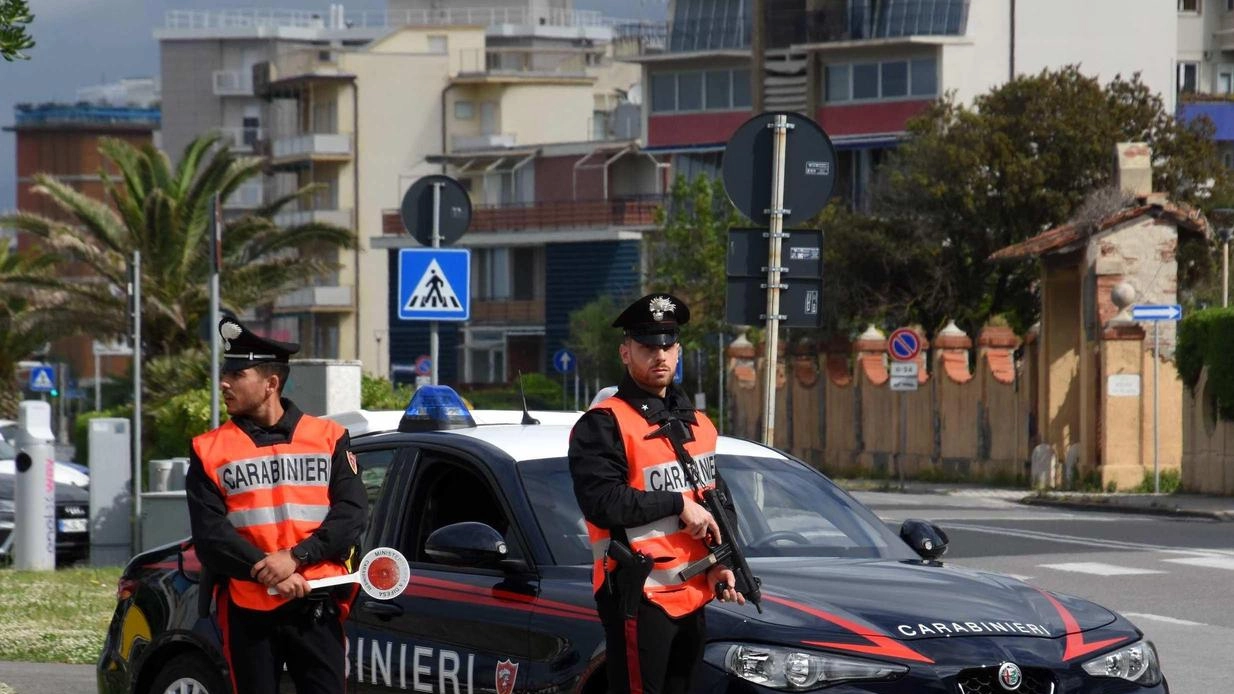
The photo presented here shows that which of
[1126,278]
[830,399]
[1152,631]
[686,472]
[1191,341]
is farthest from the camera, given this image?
[830,399]

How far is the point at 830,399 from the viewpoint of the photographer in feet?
155

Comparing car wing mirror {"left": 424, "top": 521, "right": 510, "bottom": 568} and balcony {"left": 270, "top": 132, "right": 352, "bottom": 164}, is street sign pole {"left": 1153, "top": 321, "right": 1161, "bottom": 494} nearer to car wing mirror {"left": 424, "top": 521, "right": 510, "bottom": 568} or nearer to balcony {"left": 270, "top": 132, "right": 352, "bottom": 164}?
car wing mirror {"left": 424, "top": 521, "right": 510, "bottom": 568}

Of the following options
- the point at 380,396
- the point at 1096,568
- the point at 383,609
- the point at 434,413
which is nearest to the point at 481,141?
the point at 380,396

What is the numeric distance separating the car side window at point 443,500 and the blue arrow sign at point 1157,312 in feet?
81.0

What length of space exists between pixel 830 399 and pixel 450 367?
4092 cm

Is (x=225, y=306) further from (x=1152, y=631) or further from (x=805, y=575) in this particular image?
(x=805, y=575)

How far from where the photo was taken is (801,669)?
6.39m

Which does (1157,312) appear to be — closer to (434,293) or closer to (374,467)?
(434,293)

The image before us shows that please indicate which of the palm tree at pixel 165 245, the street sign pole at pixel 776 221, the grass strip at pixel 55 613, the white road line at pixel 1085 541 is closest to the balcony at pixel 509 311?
the palm tree at pixel 165 245

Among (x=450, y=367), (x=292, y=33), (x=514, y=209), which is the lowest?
(x=450, y=367)

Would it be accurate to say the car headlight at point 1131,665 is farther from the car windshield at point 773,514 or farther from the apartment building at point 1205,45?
the apartment building at point 1205,45

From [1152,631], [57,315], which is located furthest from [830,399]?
[1152,631]

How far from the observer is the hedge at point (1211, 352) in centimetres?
3142

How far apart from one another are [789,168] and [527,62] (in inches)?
3524
